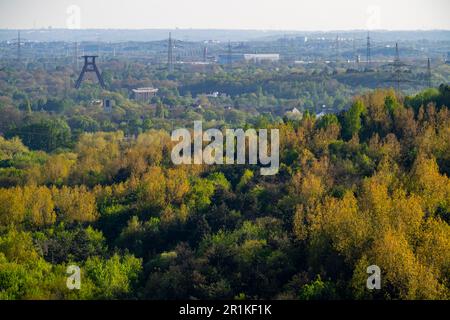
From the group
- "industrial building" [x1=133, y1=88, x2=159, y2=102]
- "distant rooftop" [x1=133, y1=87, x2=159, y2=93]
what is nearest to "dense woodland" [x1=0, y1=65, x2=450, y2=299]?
"industrial building" [x1=133, y1=88, x2=159, y2=102]

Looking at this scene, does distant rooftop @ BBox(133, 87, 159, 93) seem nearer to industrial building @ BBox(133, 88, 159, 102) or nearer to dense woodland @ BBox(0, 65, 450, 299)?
industrial building @ BBox(133, 88, 159, 102)

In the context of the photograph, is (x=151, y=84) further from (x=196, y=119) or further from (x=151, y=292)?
(x=151, y=292)

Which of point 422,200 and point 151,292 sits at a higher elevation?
point 422,200

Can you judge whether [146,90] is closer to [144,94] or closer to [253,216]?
[144,94]

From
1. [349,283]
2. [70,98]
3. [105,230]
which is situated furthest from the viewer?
[70,98]

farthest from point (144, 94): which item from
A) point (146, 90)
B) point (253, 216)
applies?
point (253, 216)

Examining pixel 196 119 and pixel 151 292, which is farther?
pixel 196 119

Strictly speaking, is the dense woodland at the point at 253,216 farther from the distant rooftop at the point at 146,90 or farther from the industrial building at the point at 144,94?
the distant rooftop at the point at 146,90

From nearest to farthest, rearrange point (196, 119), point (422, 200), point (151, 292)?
1. point (151, 292)
2. point (422, 200)
3. point (196, 119)
